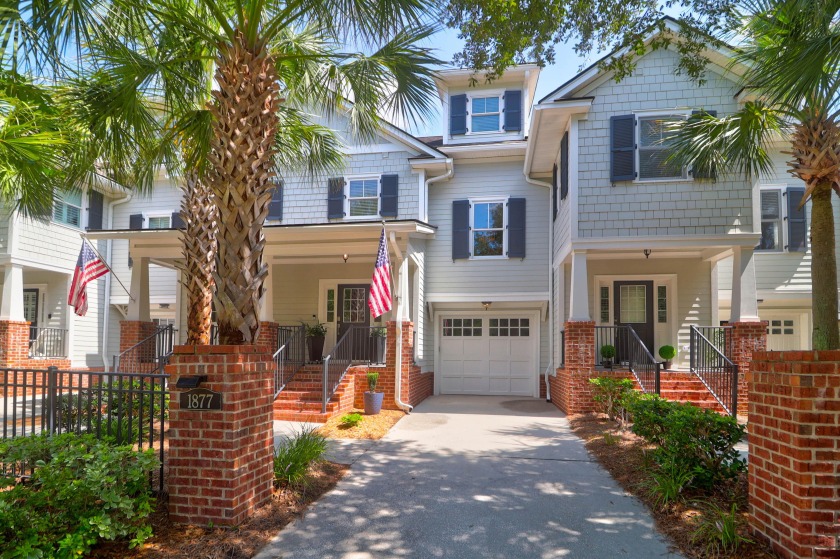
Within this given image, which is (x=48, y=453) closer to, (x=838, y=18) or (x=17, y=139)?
(x=17, y=139)

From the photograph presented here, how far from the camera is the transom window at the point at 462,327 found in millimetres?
14953

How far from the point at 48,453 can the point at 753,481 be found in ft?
19.7

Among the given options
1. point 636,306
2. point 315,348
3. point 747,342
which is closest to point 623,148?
point 636,306

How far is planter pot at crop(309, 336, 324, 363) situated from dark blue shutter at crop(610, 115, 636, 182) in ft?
26.2

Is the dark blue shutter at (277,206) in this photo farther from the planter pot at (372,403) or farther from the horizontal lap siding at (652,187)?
the horizontal lap siding at (652,187)

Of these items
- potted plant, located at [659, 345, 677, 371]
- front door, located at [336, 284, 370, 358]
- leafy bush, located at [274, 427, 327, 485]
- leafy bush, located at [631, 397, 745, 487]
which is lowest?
leafy bush, located at [274, 427, 327, 485]

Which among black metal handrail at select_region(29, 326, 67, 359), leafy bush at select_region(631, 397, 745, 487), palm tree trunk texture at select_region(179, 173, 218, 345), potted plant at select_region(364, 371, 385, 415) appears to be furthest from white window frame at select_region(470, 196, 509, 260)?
black metal handrail at select_region(29, 326, 67, 359)

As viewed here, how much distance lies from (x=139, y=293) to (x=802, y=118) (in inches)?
530

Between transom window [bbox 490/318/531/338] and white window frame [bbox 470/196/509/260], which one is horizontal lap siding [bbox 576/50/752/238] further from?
transom window [bbox 490/318/531/338]

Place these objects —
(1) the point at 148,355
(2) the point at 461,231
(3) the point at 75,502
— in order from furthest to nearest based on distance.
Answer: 1. (2) the point at 461,231
2. (1) the point at 148,355
3. (3) the point at 75,502

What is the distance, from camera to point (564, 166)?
1201cm

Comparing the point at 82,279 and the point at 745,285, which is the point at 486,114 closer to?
the point at 745,285

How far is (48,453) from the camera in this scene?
4836 mm

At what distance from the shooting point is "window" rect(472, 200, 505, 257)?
14.4m
